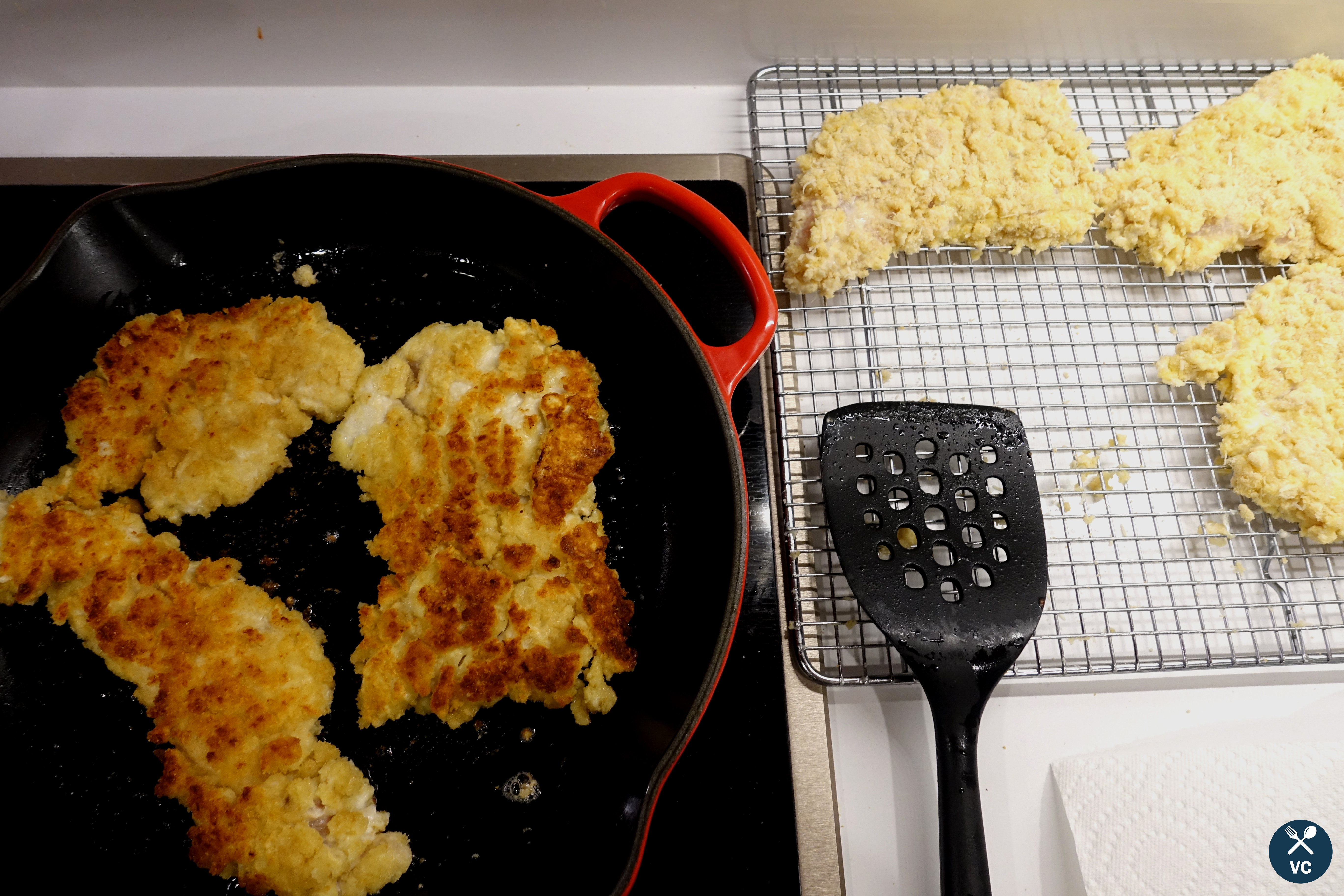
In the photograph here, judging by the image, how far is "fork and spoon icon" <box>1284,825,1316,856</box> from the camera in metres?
1.12

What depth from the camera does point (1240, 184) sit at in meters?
1.38

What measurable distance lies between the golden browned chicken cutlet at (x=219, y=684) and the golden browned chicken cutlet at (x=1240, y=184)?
1536 mm

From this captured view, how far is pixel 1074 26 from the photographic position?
148 centimetres

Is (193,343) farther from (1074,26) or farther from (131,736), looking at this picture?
(1074,26)

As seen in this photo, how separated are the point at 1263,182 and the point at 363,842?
1.81m

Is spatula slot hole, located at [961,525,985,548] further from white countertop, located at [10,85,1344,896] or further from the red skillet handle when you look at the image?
the red skillet handle

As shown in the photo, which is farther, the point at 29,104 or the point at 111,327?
the point at 29,104

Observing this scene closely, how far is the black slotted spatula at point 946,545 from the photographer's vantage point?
1.08 m

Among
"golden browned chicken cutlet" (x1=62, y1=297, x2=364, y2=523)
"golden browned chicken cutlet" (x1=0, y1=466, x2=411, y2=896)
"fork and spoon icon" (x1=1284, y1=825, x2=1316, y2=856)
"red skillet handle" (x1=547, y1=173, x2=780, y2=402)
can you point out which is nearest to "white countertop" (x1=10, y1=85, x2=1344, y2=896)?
"fork and spoon icon" (x1=1284, y1=825, x2=1316, y2=856)

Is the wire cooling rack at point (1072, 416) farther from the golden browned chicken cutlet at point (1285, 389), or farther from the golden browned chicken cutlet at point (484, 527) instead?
the golden browned chicken cutlet at point (484, 527)

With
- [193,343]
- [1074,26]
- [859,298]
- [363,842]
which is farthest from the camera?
[1074,26]

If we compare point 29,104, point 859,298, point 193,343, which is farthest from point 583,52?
point 29,104

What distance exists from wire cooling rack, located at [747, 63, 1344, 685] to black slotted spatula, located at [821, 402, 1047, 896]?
0.09 m

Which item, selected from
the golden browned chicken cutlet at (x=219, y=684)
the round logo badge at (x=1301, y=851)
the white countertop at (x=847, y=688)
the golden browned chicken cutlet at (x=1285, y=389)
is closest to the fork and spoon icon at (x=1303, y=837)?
the round logo badge at (x=1301, y=851)
